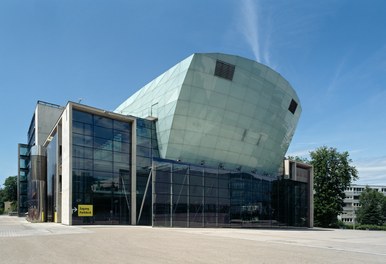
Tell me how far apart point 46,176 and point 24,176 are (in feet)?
Answer: 114

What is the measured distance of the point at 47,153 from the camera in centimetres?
4003

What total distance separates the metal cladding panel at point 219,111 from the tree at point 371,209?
2701 inches

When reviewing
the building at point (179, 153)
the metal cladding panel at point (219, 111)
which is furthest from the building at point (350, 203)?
the metal cladding panel at point (219, 111)

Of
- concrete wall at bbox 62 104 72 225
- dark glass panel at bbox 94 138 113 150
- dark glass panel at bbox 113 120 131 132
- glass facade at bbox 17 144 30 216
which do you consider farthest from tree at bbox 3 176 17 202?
dark glass panel at bbox 94 138 113 150

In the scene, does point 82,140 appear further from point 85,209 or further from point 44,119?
point 44,119

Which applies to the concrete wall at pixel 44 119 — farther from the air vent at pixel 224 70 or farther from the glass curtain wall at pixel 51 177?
the air vent at pixel 224 70

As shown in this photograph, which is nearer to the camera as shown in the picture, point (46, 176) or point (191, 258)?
point (191, 258)

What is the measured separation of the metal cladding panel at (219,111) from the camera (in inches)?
1416

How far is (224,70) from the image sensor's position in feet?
122

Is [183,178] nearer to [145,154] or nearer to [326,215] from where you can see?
[145,154]

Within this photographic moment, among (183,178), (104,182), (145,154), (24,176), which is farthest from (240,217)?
(24,176)

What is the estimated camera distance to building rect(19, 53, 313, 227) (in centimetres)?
3116

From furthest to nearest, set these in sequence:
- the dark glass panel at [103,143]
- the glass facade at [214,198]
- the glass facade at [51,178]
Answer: the glass facade at [51,178] < the glass facade at [214,198] < the dark glass panel at [103,143]

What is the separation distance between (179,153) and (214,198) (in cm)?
605
